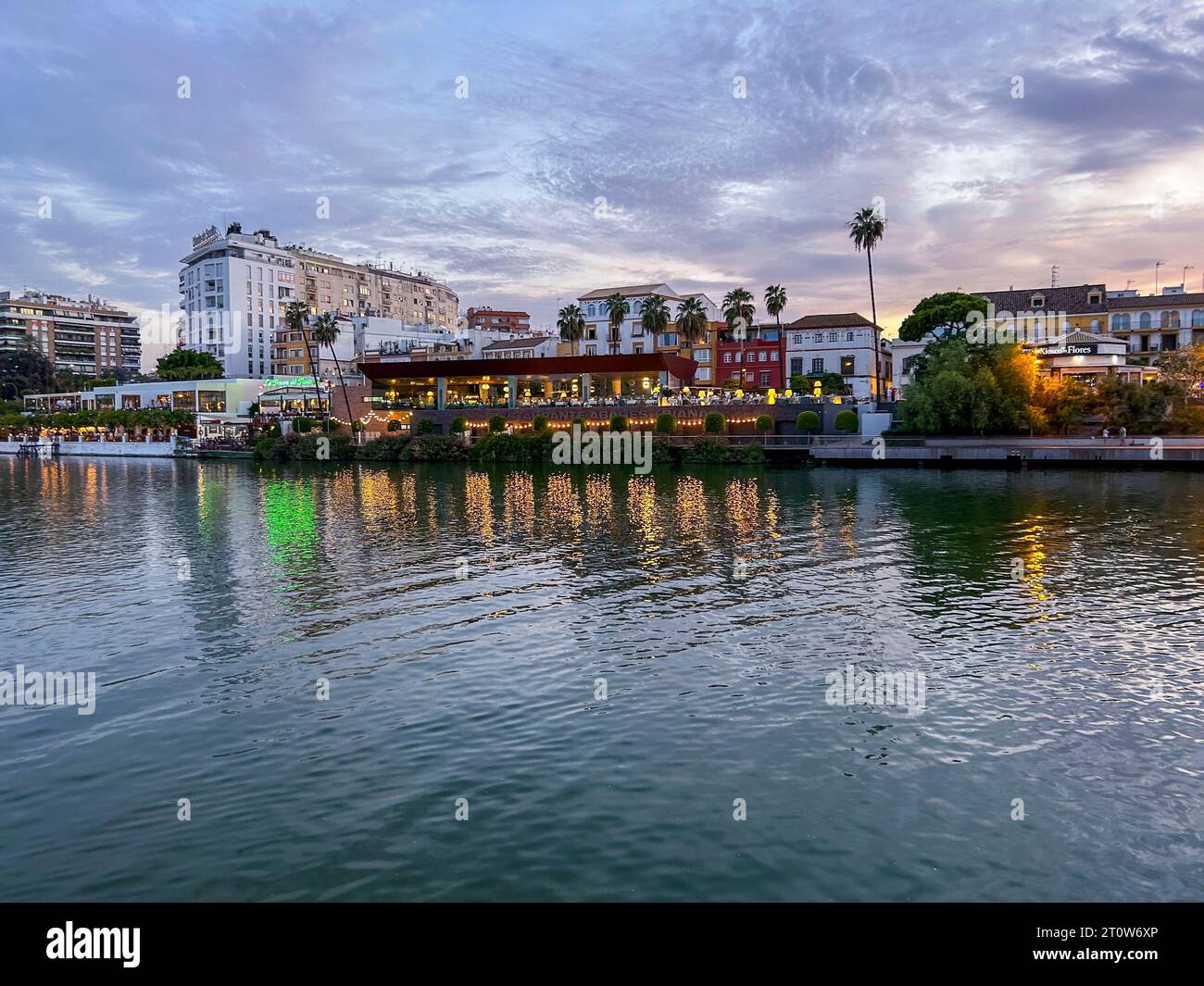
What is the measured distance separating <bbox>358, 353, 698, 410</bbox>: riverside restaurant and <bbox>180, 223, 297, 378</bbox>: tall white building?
67647mm

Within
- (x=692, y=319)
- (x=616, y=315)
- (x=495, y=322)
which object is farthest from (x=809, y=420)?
(x=495, y=322)

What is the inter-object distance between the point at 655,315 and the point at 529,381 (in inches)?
818

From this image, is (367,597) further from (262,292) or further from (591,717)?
(262,292)

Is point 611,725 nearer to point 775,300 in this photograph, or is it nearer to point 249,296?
point 775,300

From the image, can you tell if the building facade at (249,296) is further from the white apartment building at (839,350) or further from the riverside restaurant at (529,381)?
the white apartment building at (839,350)

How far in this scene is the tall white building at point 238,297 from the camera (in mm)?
173750

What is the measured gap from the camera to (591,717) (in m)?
Result: 17.0

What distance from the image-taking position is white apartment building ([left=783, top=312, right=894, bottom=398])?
11544 centimetres

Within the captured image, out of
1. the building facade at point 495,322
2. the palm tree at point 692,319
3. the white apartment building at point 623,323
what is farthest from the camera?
the building facade at point 495,322

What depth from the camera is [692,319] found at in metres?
118

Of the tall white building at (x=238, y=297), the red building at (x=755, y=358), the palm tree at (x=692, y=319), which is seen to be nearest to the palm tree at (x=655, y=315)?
the palm tree at (x=692, y=319)

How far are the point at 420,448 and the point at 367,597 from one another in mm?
79963

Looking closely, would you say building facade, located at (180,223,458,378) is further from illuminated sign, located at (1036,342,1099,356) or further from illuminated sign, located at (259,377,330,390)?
illuminated sign, located at (1036,342,1099,356)

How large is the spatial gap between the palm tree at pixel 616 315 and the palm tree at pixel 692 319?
8493 mm
